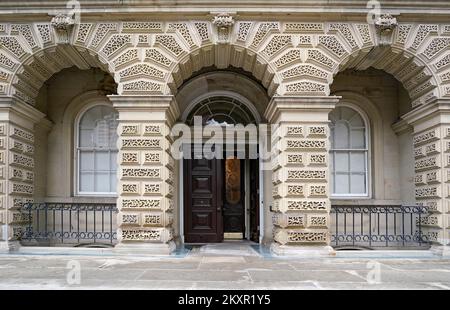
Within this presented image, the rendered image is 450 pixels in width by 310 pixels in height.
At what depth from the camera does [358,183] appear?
493 inches

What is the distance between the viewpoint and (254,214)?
13180 millimetres

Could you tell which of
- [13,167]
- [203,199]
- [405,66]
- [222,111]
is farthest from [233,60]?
[13,167]

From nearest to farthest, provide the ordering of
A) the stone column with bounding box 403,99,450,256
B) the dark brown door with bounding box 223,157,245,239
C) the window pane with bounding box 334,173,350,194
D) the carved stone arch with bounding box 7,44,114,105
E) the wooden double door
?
the stone column with bounding box 403,99,450,256
the carved stone arch with bounding box 7,44,114,105
the window pane with bounding box 334,173,350,194
the wooden double door
the dark brown door with bounding box 223,157,245,239

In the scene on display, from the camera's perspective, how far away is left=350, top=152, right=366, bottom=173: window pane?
494 inches

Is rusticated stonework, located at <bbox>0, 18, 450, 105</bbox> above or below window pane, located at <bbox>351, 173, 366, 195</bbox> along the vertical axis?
above

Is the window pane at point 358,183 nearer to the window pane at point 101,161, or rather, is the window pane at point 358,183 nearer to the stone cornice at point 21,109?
the window pane at point 101,161

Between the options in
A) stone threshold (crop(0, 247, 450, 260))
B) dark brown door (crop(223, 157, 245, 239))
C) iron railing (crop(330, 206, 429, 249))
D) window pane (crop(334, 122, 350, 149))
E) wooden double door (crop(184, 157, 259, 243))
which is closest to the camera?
stone threshold (crop(0, 247, 450, 260))

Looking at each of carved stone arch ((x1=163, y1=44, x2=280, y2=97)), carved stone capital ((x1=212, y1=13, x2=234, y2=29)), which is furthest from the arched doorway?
carved stone capital ((x1=212, y1=13, x2=234, y2=29))

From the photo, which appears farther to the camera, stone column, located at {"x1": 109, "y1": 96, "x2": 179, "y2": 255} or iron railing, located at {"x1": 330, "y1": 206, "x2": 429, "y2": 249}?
iron railing, located at {"x1": 330, "y1": 206, "x2": 429, "y2": 249}

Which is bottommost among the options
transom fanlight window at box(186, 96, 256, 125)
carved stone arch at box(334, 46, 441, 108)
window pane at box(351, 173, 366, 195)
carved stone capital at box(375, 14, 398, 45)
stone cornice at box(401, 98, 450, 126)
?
window pane at box(351, 173, 366, 195)

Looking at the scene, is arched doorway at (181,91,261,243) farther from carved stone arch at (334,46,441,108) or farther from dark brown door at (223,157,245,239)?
carved stone arch at (334,46,441,108)

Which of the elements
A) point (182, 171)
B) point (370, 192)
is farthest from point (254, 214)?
point (370, 192)
